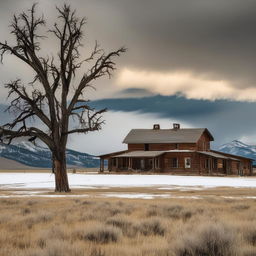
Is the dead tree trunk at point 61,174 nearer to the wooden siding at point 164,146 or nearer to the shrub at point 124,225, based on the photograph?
the shrub at point 124,225

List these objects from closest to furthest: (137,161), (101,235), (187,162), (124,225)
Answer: (101,235) → (124,225) → (187,162) → (137,161)

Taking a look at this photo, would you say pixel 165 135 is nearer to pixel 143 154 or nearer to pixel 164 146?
pixel 164 146

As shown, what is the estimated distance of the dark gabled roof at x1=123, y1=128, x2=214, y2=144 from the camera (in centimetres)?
7175

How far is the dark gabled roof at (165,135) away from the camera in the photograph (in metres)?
71.8

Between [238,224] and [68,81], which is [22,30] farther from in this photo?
[238,224]

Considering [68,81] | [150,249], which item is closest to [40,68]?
[68,81]

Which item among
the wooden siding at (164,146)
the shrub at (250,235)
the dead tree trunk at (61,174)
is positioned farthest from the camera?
the wooden siding at (164,146)

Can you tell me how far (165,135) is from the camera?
73.7 metres

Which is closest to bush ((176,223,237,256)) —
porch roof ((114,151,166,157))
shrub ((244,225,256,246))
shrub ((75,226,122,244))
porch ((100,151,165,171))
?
shrub ((244,225,256,246))

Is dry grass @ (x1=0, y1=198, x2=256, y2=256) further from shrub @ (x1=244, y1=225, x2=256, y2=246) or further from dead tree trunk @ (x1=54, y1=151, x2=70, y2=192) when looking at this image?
dead tree trunk @ (x1=54, y1=151, x2=70, y2=192)

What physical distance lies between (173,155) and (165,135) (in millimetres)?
5256

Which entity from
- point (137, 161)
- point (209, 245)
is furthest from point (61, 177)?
point (137, 161)

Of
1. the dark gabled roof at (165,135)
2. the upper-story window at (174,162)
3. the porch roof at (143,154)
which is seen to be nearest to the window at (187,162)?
the upper-story window at (174,162)

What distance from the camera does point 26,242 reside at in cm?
846
